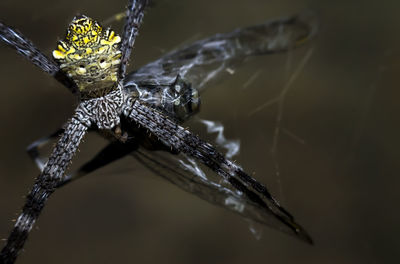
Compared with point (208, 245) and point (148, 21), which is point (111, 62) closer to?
point (208, 245)

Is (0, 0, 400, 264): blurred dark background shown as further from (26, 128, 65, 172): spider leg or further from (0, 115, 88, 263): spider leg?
(0, 115, 88, 263): spider leg

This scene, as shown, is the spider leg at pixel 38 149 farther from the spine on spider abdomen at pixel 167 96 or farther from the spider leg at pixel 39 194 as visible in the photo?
the spine on spider abdomen at pixel 167 96

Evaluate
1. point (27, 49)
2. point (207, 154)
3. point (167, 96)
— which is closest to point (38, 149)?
point (27, 49)

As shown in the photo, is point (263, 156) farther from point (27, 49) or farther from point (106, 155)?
point (27, 49)

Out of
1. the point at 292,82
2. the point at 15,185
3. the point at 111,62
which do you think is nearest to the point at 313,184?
the point at 292,82

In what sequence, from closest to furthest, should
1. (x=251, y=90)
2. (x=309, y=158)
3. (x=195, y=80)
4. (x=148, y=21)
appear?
(x=195, y=80) < (x=309, y=158) < (x=251, y=90) < (x=148, y=21)

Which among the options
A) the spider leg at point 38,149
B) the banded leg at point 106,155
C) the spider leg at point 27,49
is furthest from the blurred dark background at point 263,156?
the spider leg at point 27,49
